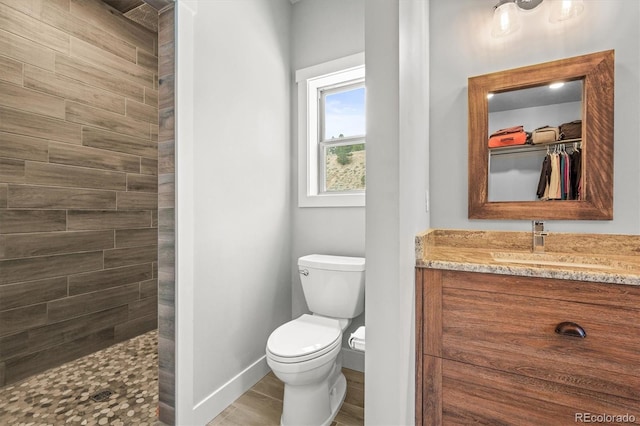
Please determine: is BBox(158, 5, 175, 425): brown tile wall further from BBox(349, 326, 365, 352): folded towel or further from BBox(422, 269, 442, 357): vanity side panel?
BBox(422, 269, 442, 357): vanity side panel

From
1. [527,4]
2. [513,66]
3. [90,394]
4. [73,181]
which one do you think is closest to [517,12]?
[527,4]

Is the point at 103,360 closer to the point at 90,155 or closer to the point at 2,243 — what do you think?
the point at 2,243

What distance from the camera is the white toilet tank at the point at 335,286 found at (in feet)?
5.96

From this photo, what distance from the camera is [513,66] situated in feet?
5.15

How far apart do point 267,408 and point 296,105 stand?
1.99 m

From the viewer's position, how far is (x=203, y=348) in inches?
61.7

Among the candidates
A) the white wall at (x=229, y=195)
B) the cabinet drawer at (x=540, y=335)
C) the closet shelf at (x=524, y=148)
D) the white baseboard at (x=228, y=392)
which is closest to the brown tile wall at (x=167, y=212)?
the white wall at (x=229, y=195)

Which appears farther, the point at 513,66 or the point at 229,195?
the point at 229,195

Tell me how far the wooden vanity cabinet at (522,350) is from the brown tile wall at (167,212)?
3.67ft

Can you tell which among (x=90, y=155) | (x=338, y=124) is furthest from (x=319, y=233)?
(x=90, y=155)

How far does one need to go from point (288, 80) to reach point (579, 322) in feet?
7.11

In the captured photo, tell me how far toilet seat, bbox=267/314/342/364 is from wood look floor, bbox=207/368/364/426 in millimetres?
415

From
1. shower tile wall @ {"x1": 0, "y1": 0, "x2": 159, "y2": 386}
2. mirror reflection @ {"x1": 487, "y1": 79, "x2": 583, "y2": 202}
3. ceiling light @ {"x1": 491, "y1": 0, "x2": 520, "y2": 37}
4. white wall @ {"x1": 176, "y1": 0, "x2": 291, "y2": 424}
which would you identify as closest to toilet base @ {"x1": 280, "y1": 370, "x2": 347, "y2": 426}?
white wall @ {"x1": 176, "y1": 0, "x2": 291, "y2": 424}

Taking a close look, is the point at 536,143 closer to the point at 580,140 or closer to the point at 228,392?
the point at 580,140
